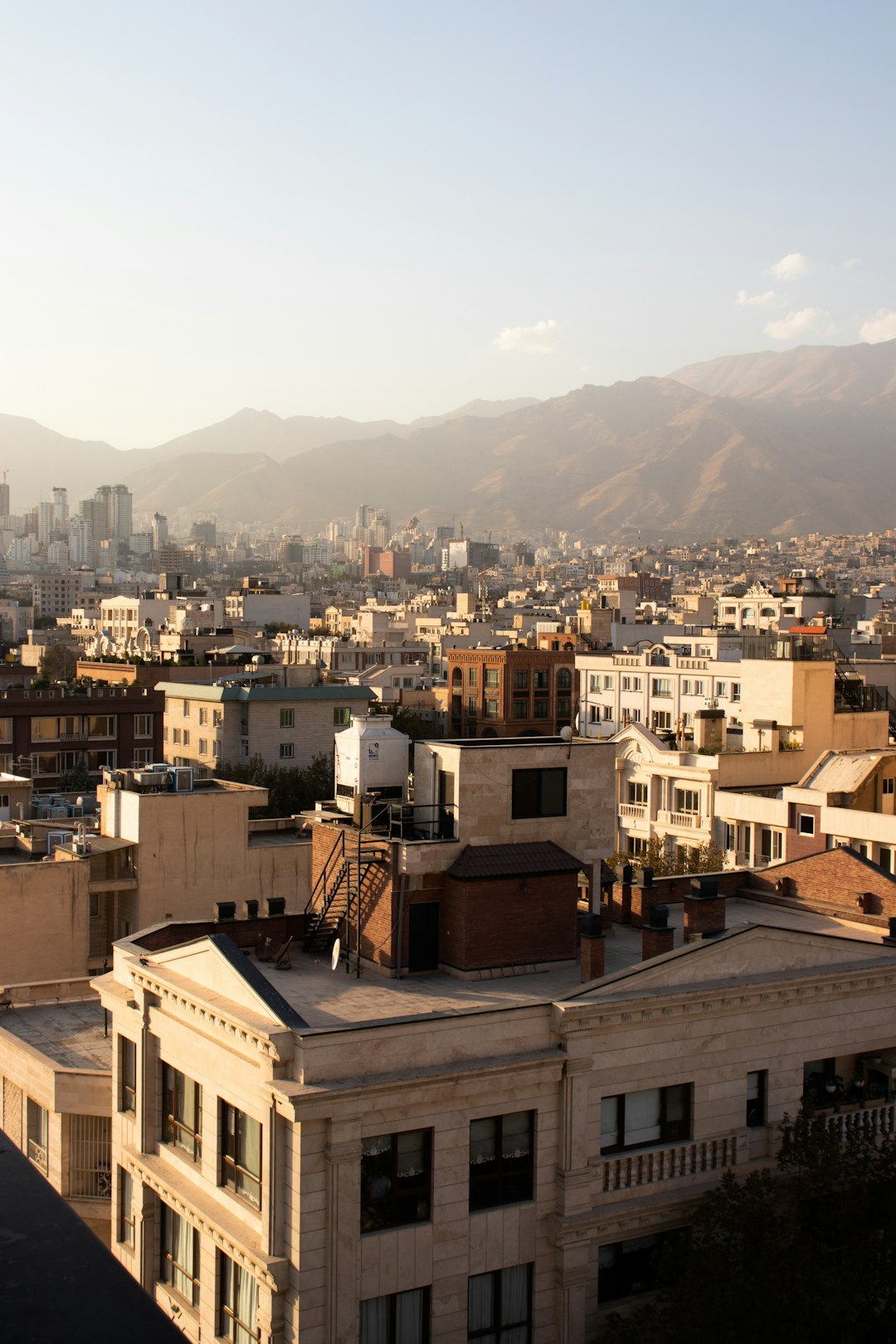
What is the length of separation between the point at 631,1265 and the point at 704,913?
4798 millimetres

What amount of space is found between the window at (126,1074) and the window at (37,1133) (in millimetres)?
1872

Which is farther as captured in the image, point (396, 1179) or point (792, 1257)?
point (792, 1257)

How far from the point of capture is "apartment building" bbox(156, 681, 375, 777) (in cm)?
5822

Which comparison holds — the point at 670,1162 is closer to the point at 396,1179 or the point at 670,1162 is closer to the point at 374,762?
the point at 396,1179

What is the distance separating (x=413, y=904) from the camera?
16.1m

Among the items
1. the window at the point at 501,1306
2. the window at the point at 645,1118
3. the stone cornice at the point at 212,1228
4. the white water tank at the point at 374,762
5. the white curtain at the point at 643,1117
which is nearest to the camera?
the stone cornice at the point at 212,1228

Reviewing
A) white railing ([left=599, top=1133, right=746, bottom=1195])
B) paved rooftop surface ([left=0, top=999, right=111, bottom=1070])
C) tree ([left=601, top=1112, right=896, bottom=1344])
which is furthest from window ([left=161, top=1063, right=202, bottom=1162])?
tree ([left=601, top=1112, right=896, bottom=1344])

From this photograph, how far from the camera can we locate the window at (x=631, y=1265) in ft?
46.7

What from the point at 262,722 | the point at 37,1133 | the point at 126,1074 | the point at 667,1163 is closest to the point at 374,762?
the point at 126,1074

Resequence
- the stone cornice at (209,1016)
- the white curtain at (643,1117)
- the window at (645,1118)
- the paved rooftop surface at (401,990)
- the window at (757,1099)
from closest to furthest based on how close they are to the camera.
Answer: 1. the stone cornice at (209,1016)
2. the paved rooftop surface at (401,990)
3. the window at (645,1118)
4. the white curtain at (643,1117)
5. the window at (757,1099)

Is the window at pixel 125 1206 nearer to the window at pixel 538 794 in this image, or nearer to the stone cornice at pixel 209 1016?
the stone cornice at pixel 209 1016

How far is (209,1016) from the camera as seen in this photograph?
13625mm

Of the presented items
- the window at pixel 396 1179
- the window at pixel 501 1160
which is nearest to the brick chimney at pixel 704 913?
the window at pixel 501 1160

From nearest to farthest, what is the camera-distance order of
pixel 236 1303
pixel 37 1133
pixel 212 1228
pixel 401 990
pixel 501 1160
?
pixel 236 1303 < pixel 212 1228 < pixel 501 1160 < pixel 401 990 < pixel 37 1133
